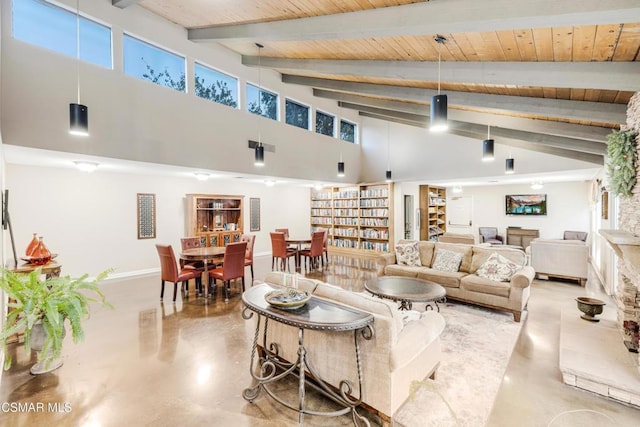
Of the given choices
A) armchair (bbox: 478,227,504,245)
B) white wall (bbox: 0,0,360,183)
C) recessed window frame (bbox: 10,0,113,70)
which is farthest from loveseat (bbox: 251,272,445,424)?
armchair (bbox: 478,227,504,245)

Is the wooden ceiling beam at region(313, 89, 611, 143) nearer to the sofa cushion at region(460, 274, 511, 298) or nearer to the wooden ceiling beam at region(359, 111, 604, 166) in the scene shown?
the wooden ceiling beam at region(359, 111, 604, 166)

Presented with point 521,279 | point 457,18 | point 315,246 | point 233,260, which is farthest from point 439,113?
point 315,246

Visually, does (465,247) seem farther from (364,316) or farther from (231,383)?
(231,383)

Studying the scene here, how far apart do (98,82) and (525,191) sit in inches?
454

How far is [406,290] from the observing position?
3734 mm

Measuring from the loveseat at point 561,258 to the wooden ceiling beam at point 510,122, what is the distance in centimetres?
251

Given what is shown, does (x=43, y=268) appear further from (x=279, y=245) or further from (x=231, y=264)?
(x=279, y=245)

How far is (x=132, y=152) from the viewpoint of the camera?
4.67 m

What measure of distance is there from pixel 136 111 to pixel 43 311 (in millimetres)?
3261

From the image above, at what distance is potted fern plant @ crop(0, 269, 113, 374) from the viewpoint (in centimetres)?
246

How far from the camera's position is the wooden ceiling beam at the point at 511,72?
2543 mm

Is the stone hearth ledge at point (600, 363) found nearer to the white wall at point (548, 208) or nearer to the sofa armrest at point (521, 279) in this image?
the sofa armrest at point (521, 279)

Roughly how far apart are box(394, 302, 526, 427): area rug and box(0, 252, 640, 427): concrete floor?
126 mm

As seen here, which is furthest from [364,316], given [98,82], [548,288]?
[548,288]
